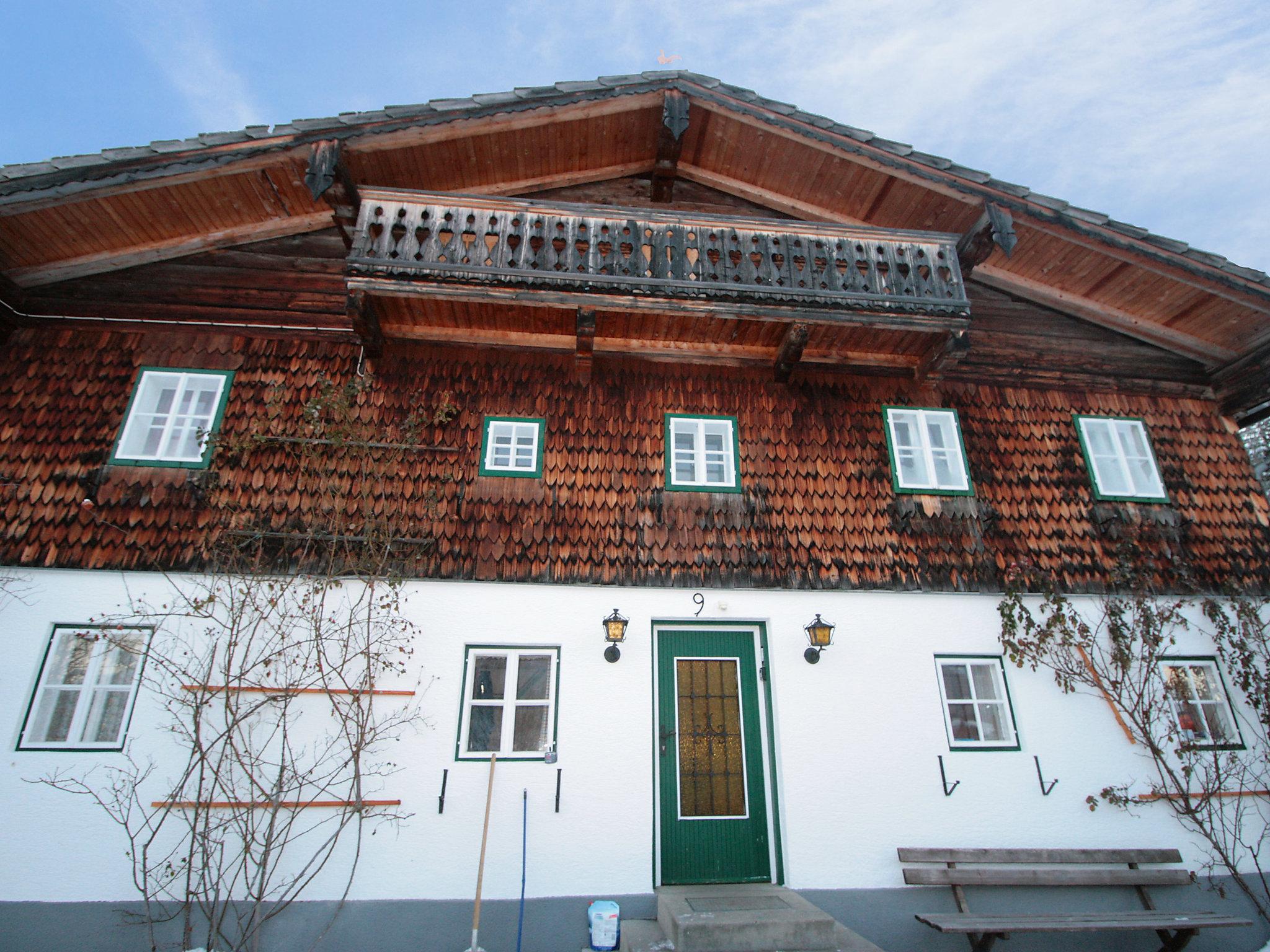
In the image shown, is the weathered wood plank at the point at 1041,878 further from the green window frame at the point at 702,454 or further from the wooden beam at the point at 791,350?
the wooden beam at the point at 791,350

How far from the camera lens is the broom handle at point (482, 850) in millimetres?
5496

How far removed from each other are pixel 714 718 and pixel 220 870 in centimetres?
454

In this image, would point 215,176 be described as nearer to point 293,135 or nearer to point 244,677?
point 293,135

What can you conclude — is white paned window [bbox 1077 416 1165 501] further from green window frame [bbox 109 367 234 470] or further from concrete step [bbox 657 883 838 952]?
green window frame [bbox 109 367 234 470]

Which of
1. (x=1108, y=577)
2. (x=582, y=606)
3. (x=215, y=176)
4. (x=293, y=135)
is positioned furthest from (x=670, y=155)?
(x=1108, y=577)

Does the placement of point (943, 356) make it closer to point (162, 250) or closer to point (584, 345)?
point (584, 345)

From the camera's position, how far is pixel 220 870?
18.3ft

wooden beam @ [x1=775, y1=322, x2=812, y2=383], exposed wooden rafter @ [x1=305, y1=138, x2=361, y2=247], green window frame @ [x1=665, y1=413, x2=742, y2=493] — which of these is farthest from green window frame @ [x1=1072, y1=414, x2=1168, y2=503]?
exposed wooden rafter @ [x1=305, y1=138, x2=361, y2=247]

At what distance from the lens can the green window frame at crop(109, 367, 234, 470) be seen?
7113 mm

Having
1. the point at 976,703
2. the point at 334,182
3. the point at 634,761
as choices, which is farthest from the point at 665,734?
the point at 334,182

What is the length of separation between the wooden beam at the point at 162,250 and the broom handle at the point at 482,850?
6.78m

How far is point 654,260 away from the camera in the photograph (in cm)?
768

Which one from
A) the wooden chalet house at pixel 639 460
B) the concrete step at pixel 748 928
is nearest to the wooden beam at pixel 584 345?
the wooden chalet house at pixel 639 460

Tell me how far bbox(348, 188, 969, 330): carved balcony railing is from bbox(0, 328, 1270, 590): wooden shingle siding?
1.02 metres
